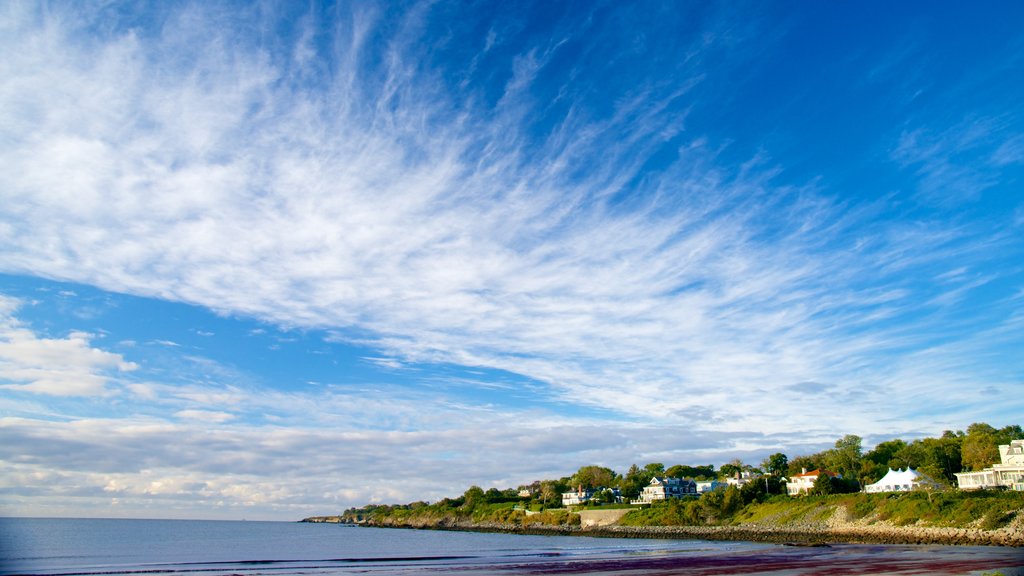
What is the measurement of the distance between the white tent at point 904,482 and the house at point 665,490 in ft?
157

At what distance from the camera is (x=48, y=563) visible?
200ft

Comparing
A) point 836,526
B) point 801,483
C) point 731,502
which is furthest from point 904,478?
point 731,502

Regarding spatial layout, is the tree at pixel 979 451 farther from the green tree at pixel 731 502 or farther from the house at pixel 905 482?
the green tree at pixel 731 502

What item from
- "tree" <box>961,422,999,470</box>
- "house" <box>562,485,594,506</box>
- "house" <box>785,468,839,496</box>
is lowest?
"house" <box>562,485,594,506</box>

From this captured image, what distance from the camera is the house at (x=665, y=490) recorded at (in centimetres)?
14012

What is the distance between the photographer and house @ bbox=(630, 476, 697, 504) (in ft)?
460

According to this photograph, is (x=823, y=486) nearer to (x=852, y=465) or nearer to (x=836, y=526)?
(x=836, y=526)

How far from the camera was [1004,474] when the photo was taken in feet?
271

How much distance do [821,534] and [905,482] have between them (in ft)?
73.5

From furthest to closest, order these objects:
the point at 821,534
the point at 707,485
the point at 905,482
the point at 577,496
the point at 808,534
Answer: the point at 577,496 < the point at 707,485 < the point at 905,482 < the point at 808,534 < the point at 821,534

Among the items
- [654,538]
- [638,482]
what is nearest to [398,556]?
[654,538]

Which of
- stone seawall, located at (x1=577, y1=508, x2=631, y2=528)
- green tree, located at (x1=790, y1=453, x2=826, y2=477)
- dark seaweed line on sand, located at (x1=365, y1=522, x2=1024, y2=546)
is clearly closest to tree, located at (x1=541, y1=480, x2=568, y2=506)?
stone seawall, located at (x1=577, y1=508, x2=631, y2=528)

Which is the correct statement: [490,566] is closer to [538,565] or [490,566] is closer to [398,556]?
[538,565]

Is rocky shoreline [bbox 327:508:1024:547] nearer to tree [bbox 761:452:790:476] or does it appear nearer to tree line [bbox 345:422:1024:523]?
tree line [bbox 345:422:1024:523]
